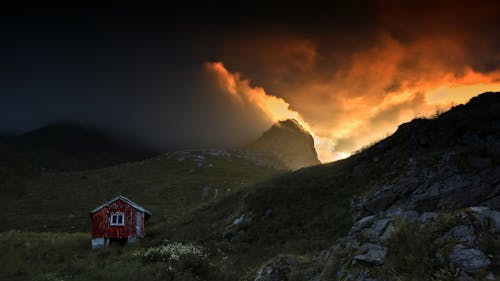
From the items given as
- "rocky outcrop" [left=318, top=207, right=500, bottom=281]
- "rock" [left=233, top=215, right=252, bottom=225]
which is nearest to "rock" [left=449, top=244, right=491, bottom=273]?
"rocky outcrop" [left=318, top=207, right=500, bottom=281]

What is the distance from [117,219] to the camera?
144 ft

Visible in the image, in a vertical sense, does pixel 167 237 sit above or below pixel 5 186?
below

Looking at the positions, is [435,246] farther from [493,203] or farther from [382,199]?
[382,199]

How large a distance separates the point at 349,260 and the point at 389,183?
22786 millimetres

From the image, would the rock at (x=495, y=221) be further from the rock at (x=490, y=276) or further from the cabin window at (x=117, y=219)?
the cabin window at (x=117, y=219)

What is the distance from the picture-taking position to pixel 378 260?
9984 millimetres

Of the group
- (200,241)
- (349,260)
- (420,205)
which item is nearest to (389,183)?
(420,205)

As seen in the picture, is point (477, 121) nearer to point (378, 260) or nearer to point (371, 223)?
point (371, 223)

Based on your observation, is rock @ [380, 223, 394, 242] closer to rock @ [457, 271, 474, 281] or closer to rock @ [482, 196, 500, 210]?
rock @ [457, 271, 474, 281]

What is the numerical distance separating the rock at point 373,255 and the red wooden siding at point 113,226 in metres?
37.9

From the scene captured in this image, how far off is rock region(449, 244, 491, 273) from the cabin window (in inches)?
1617

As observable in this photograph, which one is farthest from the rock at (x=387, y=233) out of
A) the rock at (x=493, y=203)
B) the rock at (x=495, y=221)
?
the rock at (x=493, y=203)

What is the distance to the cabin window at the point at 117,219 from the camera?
43688 millimetres

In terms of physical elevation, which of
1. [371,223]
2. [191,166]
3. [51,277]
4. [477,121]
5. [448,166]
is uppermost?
[191,166]
